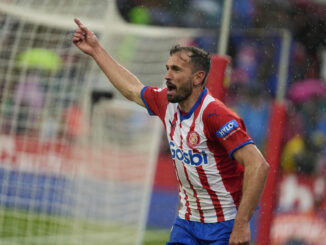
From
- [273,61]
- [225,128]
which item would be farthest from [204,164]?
[273,61]

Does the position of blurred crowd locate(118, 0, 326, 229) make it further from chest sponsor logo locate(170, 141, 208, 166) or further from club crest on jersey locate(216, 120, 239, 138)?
club crest on jersey locate(216, 120, 239, 138)

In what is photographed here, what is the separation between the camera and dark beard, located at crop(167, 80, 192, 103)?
3.57m

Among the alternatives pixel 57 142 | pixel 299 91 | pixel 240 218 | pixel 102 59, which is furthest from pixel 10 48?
pixel 299 91

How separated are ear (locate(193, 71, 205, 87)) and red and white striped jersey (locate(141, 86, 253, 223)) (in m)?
0.07

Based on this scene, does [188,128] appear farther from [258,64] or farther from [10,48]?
[258,64]

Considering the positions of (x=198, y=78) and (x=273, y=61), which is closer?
(x=198, y=78)

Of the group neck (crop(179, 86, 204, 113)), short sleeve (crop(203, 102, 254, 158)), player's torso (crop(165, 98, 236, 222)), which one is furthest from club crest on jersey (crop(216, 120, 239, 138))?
neck (crop(179, 86, 204, 113))

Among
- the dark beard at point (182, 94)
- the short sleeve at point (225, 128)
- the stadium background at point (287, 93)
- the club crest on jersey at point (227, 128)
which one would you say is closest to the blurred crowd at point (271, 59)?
the stadium background at point (287, 93)

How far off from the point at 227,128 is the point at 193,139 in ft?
0.83

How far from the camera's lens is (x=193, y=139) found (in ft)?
11.7

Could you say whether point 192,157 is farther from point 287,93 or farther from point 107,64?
point 287,93

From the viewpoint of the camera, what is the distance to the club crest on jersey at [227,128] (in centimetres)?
338

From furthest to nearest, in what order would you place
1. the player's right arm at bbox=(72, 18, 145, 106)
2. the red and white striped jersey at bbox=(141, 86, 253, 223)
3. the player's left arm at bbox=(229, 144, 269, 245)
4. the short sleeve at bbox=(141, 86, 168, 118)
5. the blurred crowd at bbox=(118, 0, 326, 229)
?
1. the blurred crowd at bbox=(118, 0, 326, 229)
2. the player's right arm at bbox=(72, 18, 145, 106)
3. the short sleeve at bbox=(141, 86, 168, 118)
4. the red and white striped jersey at bbox=(141, 86, 253, 223)
5. the player's left arm at bbox=(229, 144, 269, 245)

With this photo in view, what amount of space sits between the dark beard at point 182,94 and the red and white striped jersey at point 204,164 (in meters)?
0.09
